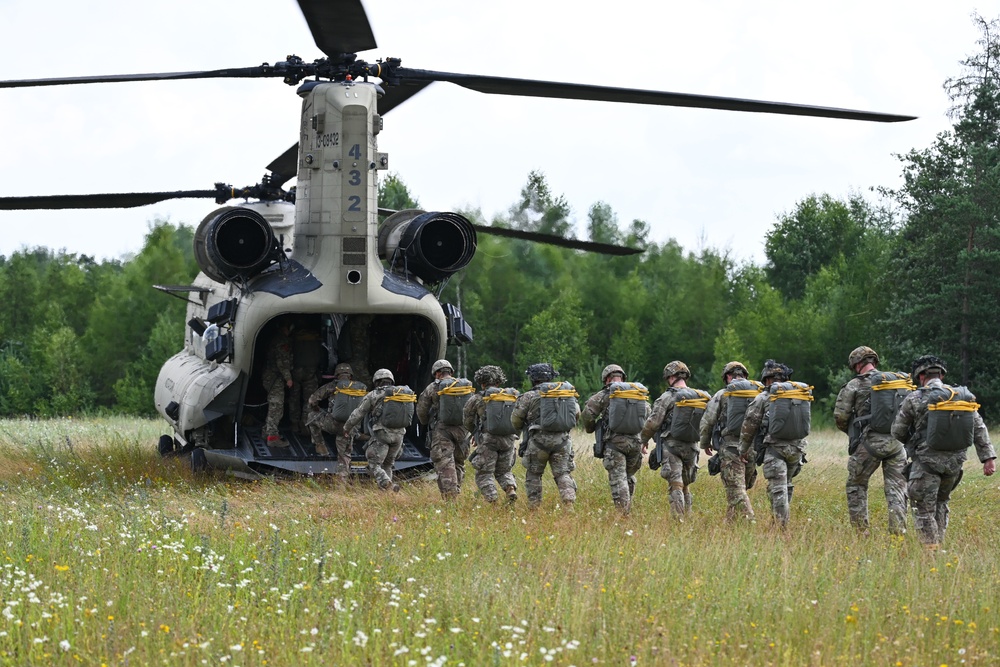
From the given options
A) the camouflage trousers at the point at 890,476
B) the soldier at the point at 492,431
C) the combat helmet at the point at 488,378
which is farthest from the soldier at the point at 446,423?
the camouflage trousers at the point at 890,476

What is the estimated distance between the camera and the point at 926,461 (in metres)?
9.80

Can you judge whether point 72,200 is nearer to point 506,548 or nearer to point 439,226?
point 439,226

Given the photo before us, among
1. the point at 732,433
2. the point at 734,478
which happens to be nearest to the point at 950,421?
the point at 732,433

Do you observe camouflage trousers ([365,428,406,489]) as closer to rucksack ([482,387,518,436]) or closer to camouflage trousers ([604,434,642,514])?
rucksack ([482,387,518,436])

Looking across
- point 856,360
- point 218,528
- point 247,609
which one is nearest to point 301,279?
point 218,528

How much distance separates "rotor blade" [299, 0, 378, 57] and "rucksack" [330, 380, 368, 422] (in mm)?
3452

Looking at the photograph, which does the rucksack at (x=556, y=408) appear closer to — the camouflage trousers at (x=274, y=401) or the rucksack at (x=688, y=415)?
the rucksack at (x=688, y=415)

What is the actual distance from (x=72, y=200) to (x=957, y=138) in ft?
79.3

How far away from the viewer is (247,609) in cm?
675

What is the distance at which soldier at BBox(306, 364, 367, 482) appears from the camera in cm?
1303

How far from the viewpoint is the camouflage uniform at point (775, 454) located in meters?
10.8

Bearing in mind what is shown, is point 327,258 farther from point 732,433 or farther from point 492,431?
point 732,433

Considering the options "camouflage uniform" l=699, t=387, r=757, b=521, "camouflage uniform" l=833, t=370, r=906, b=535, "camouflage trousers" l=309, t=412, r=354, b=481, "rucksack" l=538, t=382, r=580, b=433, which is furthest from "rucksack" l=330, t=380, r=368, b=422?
Result: "camouflage uniform" l=833, t=370, r=906, b=535

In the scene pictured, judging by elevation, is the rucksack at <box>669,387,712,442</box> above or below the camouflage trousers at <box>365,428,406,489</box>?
above
